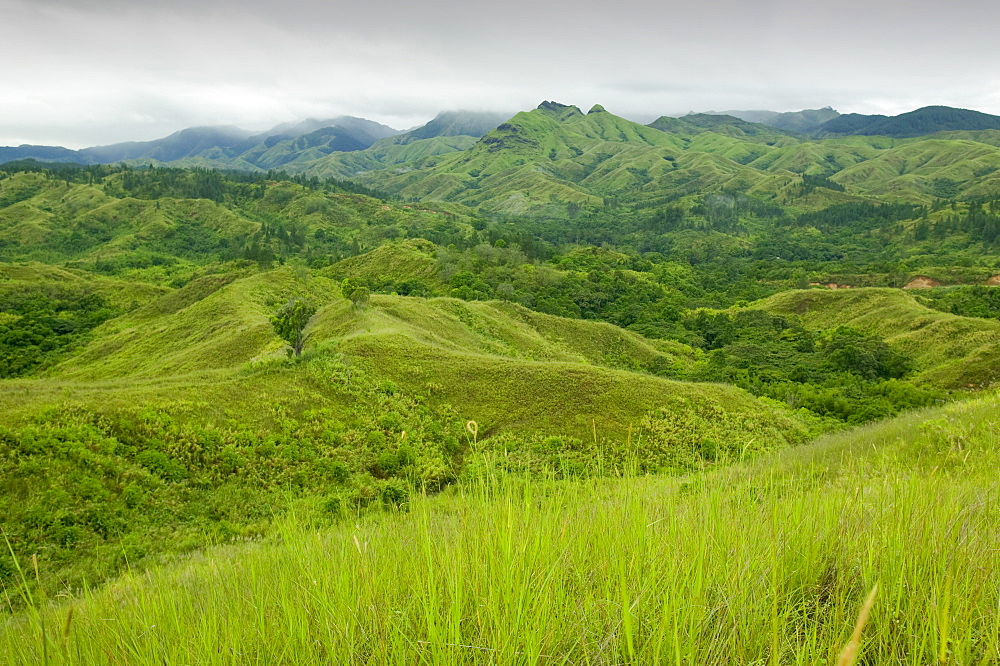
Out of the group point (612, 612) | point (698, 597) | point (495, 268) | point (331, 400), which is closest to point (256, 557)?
point (612, 612)

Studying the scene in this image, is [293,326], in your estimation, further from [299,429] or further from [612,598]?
[612,598]

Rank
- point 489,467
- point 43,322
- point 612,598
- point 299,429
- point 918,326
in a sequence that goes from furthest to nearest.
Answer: point 43,322 → point 918,326 → point 299,429 → point 489,467 → point 612,598

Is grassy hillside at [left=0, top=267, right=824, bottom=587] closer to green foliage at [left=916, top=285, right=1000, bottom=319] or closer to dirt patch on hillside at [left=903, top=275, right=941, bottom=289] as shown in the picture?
green foliage at [left=916, top=285, right=1000, bottom=319]

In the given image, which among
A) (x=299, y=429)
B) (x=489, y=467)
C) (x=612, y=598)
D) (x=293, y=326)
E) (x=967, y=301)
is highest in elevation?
(x=489, y=467)

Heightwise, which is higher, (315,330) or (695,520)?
(695,520)

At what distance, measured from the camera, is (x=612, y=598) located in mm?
2705

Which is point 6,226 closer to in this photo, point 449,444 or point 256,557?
point 449,444

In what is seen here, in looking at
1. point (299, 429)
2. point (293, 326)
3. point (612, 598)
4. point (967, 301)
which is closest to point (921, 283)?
point (967, 301)

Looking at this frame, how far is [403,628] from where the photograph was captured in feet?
8.50

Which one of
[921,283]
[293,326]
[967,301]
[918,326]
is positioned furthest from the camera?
[921,283]

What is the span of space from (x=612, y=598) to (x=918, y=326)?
8422 cm

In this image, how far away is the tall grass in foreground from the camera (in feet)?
7.27

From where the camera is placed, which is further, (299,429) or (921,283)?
(921,283)

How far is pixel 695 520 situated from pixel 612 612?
0.95 m
